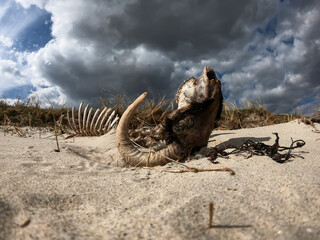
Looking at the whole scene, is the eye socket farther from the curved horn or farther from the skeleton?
the curved horn

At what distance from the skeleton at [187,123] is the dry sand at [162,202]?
0.41 m

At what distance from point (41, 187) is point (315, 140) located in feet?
9.83

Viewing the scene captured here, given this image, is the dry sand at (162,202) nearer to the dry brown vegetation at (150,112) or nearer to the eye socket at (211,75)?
the eye socket at (211,75)

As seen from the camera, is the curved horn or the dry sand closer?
the dry sand

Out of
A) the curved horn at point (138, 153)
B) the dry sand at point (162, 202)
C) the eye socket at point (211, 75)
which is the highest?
the eye socket at point (211, 75)

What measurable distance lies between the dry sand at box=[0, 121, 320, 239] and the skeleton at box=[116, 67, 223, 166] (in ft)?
1.36

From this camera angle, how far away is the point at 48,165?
6.29ft

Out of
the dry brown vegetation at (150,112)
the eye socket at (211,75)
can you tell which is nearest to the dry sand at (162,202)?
the eye socket at (211,75)

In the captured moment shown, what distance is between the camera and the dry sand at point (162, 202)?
0.86 meters

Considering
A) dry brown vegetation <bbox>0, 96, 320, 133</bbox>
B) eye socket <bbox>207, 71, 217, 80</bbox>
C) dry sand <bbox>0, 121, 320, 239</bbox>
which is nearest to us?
dry sand <bbox>0, 121, 320, 239</bbox>

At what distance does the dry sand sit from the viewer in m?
Result: 0.86

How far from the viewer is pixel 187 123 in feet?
7.14

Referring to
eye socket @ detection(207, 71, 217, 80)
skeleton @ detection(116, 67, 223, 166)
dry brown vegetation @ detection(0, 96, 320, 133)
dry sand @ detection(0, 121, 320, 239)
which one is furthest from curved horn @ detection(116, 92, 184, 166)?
dry brown vegetation @ detection(0, 96, 320, 133)

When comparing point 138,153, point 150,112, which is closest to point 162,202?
point 138,153
